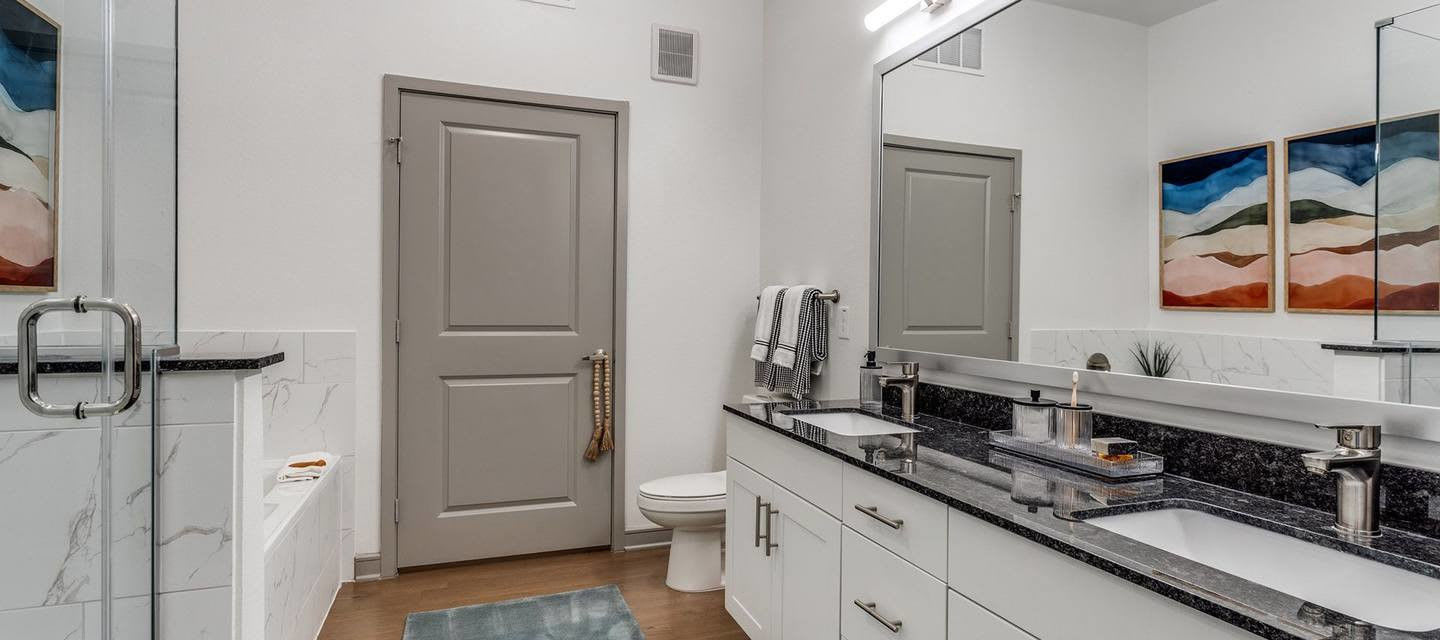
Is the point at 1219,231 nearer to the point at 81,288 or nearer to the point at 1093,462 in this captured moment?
the point at 1093,462

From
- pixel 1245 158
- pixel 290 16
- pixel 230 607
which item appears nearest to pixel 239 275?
pixel 290 16

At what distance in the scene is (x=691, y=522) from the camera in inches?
106

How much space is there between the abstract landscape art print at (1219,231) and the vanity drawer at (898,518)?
67 centimetres

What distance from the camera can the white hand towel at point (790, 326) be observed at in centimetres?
284

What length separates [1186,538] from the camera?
1211 millimetres

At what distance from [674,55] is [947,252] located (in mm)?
1778

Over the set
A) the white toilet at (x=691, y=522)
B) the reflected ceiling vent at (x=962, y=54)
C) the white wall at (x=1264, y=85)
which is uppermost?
the reflected ceiling vent at (x=962, y=54)

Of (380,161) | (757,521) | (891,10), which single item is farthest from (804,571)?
(380,161)

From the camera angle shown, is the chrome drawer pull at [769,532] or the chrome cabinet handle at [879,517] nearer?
the chrome cabinet handle at [879,517]

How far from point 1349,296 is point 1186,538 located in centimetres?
47

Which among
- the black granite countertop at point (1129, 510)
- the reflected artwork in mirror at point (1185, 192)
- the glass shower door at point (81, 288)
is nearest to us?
the black granite countertop at point (1129, 510)

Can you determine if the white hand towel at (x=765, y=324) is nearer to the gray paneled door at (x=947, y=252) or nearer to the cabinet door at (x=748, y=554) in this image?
the gray paneled door at (x=947, y=252)

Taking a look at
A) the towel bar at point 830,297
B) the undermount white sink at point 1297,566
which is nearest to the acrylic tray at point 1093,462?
the undermount white sink at point 1297,566

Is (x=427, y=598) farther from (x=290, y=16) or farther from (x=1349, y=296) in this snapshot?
(x=1349, y=296)
